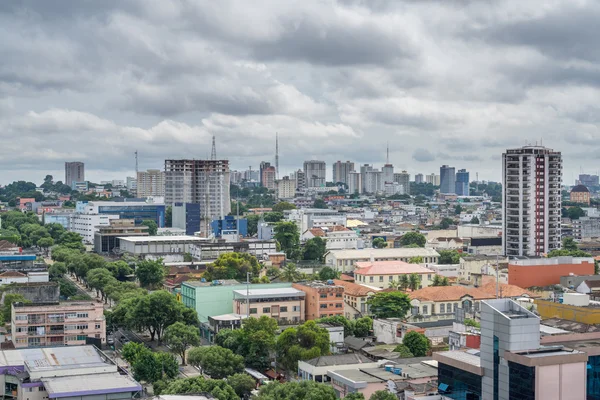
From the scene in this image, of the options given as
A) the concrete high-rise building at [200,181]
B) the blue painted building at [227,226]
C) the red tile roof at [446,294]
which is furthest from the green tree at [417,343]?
the concrete high-rise building at [200,181]

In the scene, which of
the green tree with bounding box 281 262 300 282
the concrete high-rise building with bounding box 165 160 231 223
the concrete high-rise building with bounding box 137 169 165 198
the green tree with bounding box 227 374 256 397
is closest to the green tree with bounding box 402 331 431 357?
the green tree with bounding box 227 374 256 397

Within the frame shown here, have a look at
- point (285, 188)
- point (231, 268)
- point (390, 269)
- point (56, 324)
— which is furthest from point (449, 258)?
point (285, 188)

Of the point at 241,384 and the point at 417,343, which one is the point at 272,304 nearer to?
the point at 417,343

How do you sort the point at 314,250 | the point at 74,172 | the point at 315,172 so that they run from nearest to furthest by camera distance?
the point at 314,250 < the point at 74,172 < the point at 315,172

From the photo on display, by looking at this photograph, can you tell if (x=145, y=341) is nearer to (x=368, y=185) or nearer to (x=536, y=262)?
(x=536, y=262)

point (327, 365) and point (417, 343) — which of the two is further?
point (417, 343)

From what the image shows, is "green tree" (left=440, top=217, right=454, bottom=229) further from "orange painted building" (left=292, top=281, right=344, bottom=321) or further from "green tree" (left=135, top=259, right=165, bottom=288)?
"orange painted building" (left=292, top=281, right=344, bottom=321)

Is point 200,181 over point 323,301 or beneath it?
over
